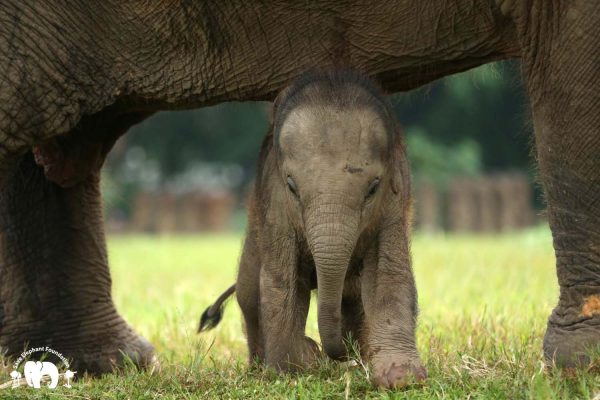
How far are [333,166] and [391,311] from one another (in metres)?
0.63

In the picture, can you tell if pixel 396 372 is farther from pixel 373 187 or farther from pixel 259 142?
pixel 259 142

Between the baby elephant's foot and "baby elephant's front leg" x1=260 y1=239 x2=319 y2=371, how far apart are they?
1.41ft

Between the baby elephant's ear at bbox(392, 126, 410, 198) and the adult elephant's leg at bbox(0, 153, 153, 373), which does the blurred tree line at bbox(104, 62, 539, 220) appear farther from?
the baby elephant's ear at bbox(392, 126, 410, 198)

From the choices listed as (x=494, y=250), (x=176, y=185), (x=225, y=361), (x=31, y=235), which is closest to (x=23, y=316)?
(x=31, y=235)

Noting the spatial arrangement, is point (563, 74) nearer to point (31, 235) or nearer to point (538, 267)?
point (31, 235)

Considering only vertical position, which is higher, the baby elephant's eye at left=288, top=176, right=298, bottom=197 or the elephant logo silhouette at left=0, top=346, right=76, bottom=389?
the baby elephant's eye at left=288, top=176, right=298, bottom=197

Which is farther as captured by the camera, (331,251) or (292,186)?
(292,186)

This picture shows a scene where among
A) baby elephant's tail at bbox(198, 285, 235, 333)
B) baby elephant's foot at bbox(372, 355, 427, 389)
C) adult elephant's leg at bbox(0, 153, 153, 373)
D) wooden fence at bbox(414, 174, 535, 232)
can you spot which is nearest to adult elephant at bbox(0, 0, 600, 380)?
baby elephant's foot at bbox(372, 355, 427, 389)

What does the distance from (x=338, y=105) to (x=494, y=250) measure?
1179 cm

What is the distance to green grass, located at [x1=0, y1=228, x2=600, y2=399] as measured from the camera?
14.2 ft

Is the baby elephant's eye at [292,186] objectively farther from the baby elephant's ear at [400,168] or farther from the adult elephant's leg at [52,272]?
the adult elephant's leg at [52,272]

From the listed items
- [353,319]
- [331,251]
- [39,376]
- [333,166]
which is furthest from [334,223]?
[39,376]

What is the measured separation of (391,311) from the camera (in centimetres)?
466

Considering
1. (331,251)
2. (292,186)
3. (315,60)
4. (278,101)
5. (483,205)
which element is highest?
(483,205)
